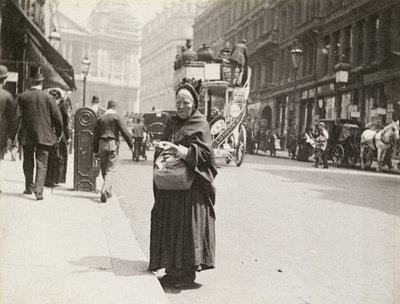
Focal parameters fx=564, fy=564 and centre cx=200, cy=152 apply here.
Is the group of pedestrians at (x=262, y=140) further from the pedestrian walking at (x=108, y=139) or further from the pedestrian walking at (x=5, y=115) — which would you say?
the pedestrian walking at (x=5, y=115)

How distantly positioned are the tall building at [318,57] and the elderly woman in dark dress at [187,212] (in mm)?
19180

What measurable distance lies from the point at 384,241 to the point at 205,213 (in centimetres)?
304

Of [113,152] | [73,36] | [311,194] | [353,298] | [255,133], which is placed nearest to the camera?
[353,298]

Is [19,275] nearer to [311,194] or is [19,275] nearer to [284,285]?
[284,285]

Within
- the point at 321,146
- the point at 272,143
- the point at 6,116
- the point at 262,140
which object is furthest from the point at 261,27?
the point at 6,116

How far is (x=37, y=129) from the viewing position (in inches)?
314

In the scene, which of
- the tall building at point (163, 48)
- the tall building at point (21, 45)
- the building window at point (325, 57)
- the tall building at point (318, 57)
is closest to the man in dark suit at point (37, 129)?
the tall building at point (21, 45)

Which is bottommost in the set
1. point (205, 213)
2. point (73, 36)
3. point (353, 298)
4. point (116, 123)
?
point (353, 298)

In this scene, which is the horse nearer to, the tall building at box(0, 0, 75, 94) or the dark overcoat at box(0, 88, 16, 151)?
the tall building at box(0, 0, 75, 94)

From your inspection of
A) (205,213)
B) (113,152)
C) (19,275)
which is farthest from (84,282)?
(113,152)

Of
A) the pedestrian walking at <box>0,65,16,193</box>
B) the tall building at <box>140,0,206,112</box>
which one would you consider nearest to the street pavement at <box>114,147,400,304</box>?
the pedestrian walking at <box>0,65,16,193</box>

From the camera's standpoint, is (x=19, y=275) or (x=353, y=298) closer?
(x=19, y=275)

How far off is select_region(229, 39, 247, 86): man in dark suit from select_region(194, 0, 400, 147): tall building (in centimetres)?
697

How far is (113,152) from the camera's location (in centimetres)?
902
